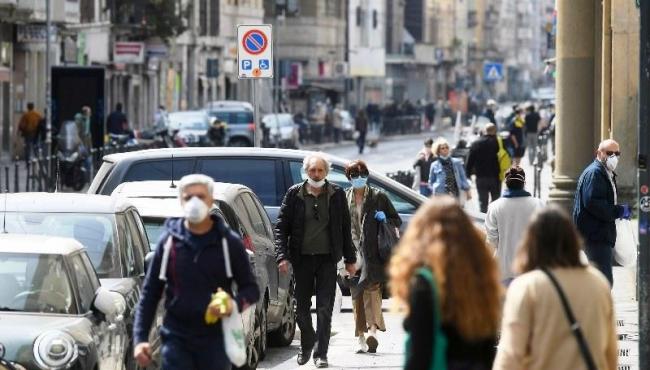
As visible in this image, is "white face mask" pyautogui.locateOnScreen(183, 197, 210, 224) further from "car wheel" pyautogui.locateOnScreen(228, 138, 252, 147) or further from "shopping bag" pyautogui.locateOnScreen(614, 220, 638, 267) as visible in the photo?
"car wheel" pyautogui.locateOnScreen(228, 138, 252, 147)

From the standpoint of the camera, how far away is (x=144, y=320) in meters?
9.20

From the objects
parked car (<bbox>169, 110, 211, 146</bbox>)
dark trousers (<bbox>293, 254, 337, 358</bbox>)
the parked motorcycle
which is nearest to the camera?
dark trousers (<bbox>293, 254, 337, 358</bbox>)

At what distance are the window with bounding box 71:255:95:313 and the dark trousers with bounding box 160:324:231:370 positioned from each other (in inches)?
77.4

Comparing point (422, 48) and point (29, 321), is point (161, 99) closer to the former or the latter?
point (422, 48)

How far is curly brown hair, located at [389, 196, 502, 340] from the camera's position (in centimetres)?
729

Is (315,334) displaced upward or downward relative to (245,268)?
downward

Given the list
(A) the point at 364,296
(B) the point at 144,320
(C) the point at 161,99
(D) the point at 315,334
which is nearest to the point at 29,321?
(B) the point at 144,320

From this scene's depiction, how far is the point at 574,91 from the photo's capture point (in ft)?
76.5

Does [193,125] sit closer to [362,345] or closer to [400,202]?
[400,202]

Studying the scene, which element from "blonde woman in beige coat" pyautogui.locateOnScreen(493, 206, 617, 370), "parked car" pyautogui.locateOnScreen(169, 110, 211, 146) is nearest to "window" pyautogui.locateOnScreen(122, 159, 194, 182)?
"blonde woman in beige coat" pyautogui.locateOnScreen(493, 206, 617, 370)

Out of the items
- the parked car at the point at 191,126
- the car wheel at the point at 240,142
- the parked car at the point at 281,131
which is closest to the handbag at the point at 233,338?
the parked car at the point at 191,126

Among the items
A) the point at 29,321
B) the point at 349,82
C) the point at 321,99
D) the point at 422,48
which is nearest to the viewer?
the point at 29,321

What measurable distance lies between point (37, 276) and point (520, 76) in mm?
174442

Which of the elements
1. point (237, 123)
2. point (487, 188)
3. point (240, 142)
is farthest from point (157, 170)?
point (237, 123)
